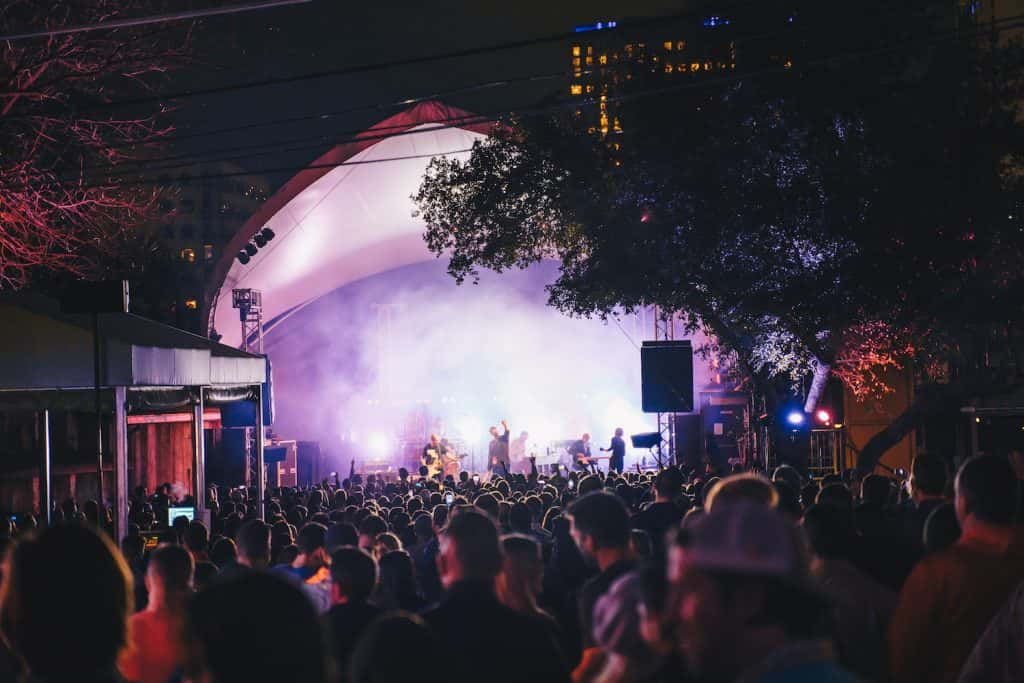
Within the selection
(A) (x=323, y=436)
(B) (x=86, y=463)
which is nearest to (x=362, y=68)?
(B) (x=86, y=463)

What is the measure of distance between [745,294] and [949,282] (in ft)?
10.2

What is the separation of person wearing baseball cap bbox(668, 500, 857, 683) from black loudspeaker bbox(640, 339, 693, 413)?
14.9 metres

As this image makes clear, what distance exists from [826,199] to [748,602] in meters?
→ 16.4

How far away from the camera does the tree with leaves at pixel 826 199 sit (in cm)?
1747

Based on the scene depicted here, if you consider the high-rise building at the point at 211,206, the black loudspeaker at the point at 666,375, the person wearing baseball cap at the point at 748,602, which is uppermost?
the high-rise building at the point at 211,206

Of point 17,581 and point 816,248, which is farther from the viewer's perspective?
point 816,248

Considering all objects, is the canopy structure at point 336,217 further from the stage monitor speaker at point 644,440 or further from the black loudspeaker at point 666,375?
the black loudspeaker at point 666,375

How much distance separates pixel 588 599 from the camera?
4.64m

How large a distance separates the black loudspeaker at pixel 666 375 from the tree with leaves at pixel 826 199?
1829 millimetres

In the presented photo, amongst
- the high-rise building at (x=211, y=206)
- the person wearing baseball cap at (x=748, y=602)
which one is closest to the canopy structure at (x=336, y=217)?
the person wearing baseball cap at (x=748, y=602)

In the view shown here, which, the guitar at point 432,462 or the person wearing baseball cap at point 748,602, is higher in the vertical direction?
the person wearing baseball cap at point 748,602

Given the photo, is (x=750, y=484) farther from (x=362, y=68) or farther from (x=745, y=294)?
(x=745, y=294)

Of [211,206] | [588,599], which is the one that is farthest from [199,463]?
[211,206]

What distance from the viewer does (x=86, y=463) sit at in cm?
2594
